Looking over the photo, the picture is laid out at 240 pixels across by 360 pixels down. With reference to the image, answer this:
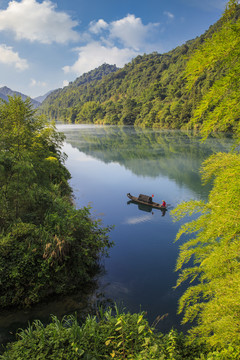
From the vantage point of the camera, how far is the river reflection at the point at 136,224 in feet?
33.2

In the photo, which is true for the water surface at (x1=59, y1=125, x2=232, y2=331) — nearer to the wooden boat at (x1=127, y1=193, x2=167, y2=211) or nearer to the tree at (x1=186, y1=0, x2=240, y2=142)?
the wooden boat at (x1=127, y1=193, x2=167, y2=211)

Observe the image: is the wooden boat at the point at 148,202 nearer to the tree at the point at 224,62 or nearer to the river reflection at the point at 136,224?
the river reflection at the point at 136,224

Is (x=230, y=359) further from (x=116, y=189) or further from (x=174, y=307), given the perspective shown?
(x=116, y=189)

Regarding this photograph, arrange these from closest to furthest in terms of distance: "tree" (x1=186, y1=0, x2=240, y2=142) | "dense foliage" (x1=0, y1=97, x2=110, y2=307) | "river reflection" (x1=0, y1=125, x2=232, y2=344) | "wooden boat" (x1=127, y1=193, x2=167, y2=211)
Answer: "tree" (x1=186, y1=0, x2=240, y2=142)
"dense foliage" (x1=0, y1=97, x2=110, y2=307)
"river reflection" (x1=0, y1=125, x2=232, y2=344)
"wooden boat" (x1=127, y1=193, x2=167, y2=211)

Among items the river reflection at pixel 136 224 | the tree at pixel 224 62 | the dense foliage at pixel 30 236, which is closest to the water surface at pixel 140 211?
the river reflection at pixel 136 224

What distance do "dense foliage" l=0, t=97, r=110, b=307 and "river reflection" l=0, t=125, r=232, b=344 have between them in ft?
3.04

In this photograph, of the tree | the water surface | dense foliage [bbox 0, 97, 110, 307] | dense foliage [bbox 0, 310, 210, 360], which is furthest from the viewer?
the water surface

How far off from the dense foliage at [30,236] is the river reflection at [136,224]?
93 centimetres

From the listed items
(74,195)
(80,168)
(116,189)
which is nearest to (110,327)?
(74,195)

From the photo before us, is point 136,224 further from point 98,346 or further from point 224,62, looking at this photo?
point 224,62

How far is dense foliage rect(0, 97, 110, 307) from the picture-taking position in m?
8.95

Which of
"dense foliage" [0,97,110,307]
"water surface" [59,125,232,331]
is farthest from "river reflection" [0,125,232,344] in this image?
"dense foliage" [0,97,110,307]

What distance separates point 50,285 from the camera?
376 inches

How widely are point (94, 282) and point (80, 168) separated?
30.3 m
